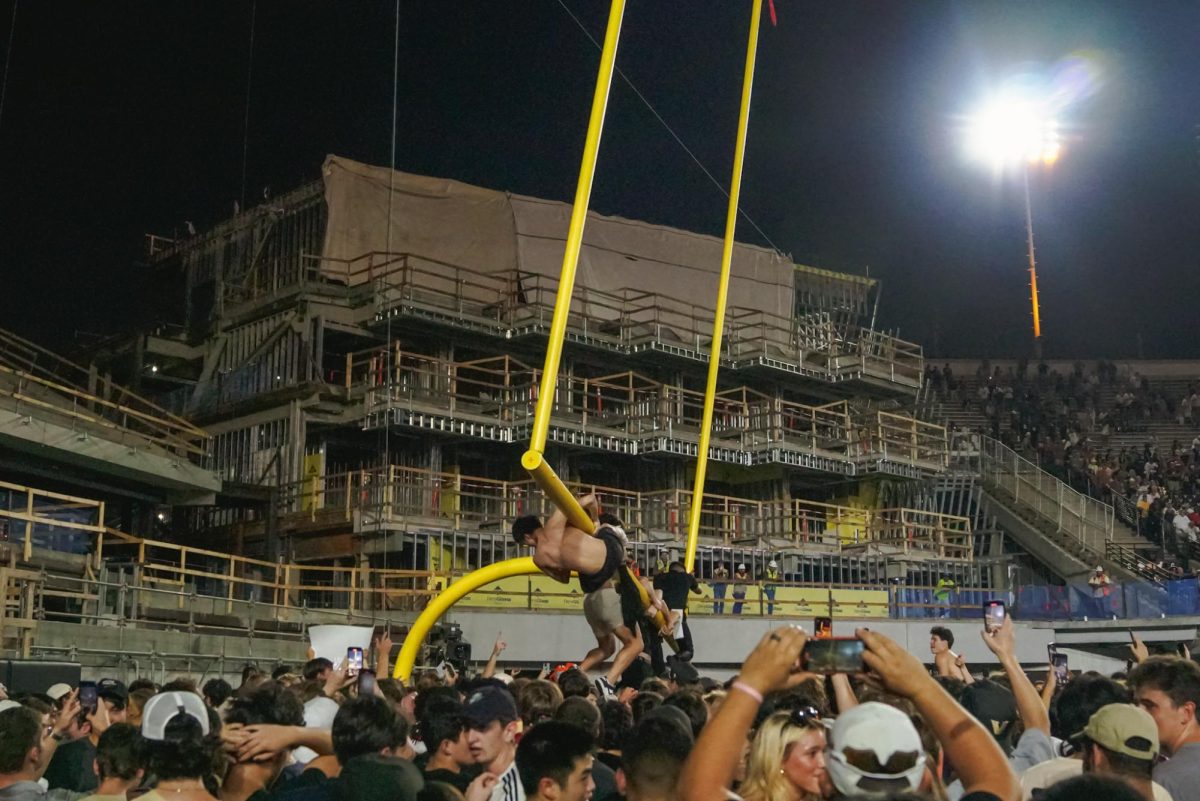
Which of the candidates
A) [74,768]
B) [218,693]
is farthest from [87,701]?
[218,693]

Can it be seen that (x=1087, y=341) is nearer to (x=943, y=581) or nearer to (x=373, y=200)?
(x=943, y=581)

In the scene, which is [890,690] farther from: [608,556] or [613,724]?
[608,556]

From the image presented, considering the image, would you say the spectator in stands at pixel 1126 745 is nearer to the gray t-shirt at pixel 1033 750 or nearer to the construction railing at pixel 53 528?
the gray t-shirt at pixel 1033 750

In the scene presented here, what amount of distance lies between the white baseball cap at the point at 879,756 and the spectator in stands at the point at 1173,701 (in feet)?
8.17

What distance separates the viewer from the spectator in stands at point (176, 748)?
5184 millimetres

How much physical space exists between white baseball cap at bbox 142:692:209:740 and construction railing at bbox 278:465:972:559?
2199cm

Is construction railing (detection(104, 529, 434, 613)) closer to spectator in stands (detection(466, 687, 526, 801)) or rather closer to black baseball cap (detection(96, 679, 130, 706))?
black baseball cap (detection(96, 679, 130, 706))

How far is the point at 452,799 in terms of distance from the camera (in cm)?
461

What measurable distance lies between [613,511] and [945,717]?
2909 cm

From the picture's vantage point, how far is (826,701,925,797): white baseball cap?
11.1ft

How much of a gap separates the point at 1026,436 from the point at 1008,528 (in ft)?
21.7

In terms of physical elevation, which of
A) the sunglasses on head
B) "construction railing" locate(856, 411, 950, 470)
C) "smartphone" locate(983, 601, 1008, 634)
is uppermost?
"construction railing" locate(856, 411, 950, 470)

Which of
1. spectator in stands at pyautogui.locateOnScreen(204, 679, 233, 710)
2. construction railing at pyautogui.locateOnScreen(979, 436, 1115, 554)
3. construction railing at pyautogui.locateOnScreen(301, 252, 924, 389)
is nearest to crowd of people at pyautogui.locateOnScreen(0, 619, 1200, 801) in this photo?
spectator in stands at pyautogui.locateOnScreen(204, 679, 233, 710)

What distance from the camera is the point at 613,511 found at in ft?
108
